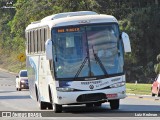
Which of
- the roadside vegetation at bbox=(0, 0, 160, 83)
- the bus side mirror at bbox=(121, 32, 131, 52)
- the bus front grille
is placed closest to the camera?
the bus front grille

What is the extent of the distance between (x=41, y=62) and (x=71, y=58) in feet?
8.77

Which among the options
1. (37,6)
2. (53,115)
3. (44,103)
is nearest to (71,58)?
(53,115)

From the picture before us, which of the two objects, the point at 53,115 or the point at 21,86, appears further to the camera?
the point at 21,86

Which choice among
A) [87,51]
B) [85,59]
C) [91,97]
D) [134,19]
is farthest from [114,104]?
[134,19]

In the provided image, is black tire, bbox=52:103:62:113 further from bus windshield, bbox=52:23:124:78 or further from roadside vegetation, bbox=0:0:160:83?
roadside vegetation, bbox=0:0:160:83

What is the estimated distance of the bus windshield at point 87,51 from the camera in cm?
2230

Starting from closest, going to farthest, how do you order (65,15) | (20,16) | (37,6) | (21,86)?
(65,15) → (21,86) → (37,6) → (20,16)

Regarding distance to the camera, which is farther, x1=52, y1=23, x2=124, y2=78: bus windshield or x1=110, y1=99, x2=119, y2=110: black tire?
x1=110, y1=99, x2=119, y2=110: black tire

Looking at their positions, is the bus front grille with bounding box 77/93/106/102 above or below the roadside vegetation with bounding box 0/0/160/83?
below

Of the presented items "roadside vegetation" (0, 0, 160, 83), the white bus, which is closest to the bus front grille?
the white bus

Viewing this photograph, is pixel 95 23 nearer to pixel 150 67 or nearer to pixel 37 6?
pixel 150 67

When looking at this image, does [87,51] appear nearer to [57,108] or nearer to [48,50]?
[48,50]

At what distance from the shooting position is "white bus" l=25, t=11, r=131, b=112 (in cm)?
2205

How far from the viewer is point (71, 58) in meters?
22.3
